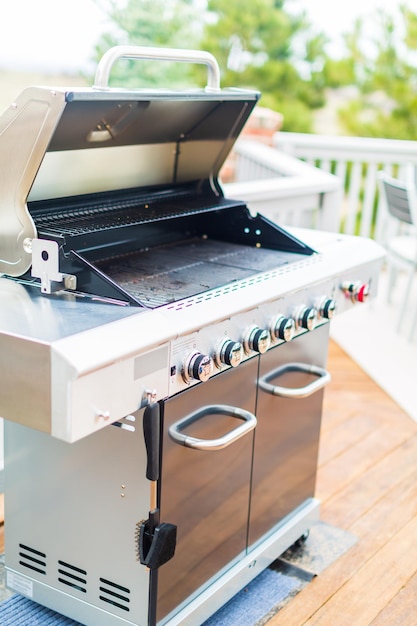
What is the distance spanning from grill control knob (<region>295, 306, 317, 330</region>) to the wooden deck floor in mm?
744

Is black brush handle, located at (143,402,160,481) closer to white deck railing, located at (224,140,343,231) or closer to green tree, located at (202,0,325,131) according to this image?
white deck railing, located at (224,140,343,231)

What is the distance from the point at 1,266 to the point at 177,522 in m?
0.65

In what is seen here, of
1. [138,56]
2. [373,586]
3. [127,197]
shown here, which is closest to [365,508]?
[373,586]

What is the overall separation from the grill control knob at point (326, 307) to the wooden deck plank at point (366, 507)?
0.75 metres

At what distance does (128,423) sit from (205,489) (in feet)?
1.02

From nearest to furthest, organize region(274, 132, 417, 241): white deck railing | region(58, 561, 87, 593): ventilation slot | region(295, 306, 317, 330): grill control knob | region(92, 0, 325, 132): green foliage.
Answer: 1. region(58, 561, 87, 593): ventilation slot
2. region(295, 306, 317, 330): grill control knob
3. region(274, 132, 417, 241): white deck railing
4. region(92, 0, 325, 132): green foliage

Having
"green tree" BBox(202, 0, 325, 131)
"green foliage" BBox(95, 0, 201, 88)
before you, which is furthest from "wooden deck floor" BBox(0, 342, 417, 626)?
"green tree" BBox(202, 0, 325, 131)

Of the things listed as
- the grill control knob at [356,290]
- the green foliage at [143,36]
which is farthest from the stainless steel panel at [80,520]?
the green foliage at [143,36]

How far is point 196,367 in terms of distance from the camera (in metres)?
1.50

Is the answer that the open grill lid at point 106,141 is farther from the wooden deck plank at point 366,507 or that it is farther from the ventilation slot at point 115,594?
the wooden deck plank at point 366,507

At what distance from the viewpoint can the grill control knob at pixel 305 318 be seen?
1842 millimetres

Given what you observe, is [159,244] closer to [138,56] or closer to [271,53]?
[138,56]

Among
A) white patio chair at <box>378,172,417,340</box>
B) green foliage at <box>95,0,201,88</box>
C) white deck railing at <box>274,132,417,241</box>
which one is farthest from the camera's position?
green foliage at <box>95,0,201,88</box>

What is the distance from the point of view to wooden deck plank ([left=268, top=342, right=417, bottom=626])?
201 centimetres
